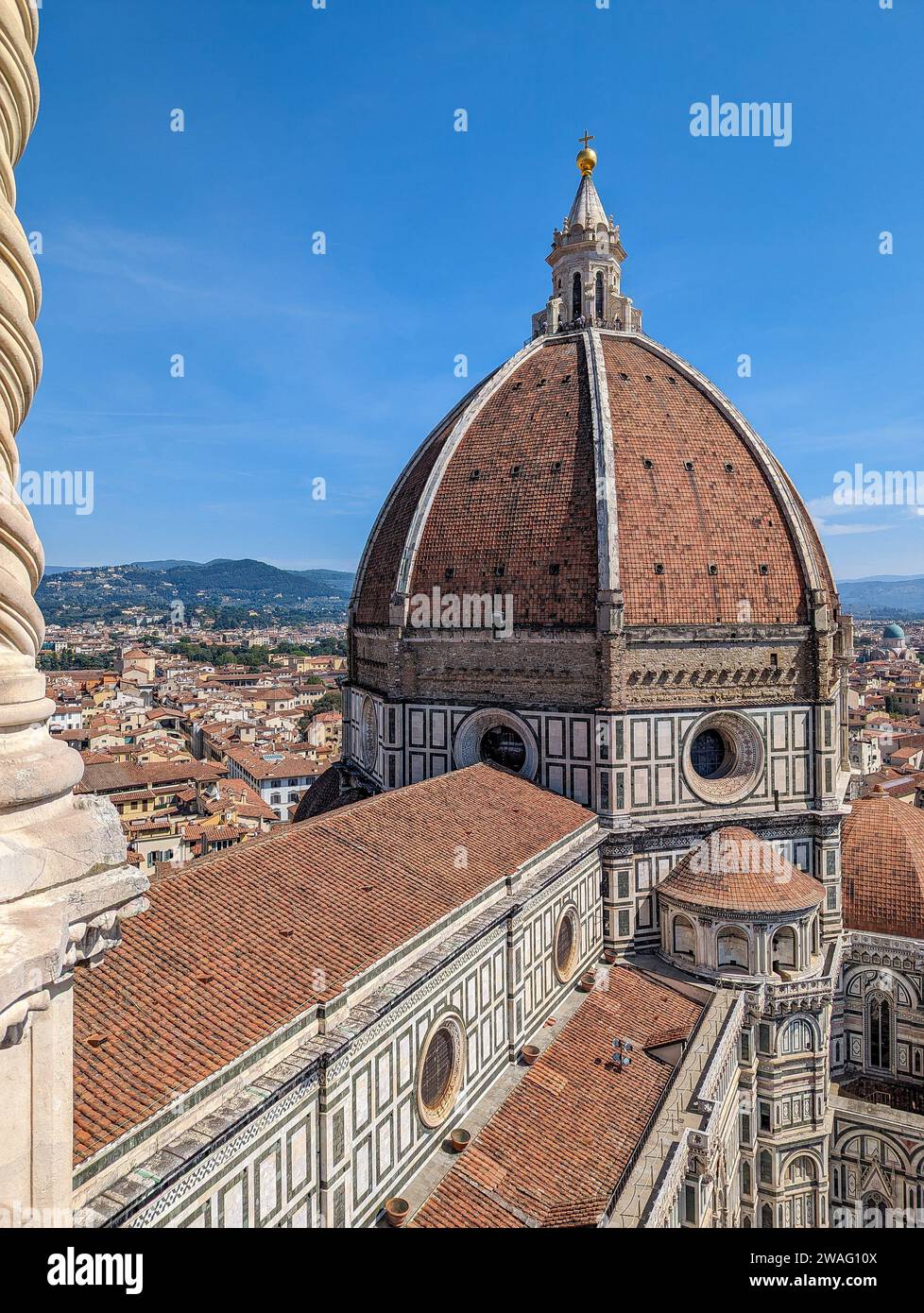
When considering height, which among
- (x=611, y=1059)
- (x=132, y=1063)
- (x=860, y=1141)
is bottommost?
(x=860, y=1141)

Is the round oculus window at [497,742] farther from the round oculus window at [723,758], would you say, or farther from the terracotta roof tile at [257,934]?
the terracotta roof tile at [257,934]

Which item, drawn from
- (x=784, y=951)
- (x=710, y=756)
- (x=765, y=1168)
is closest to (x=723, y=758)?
(x=710, y=756)

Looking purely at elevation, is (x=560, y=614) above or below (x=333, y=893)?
above

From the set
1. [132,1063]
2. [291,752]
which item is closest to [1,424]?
[132,1063]

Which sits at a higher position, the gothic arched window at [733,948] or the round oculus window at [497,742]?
the round oculus window at [497,742]

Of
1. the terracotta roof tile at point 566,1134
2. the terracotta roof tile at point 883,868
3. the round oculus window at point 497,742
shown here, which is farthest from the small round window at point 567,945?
the terracotta roof tile at point 883,868

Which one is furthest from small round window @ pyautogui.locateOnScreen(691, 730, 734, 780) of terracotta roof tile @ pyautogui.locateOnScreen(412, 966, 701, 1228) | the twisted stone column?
the twisted stone column

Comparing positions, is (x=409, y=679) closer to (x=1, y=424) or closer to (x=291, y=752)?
(x=1, y=424)
